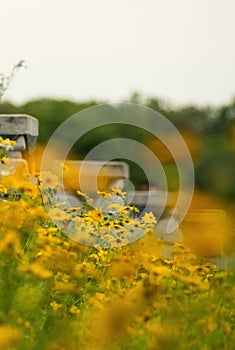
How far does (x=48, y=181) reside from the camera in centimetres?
471

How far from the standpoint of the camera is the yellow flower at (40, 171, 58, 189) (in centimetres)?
467

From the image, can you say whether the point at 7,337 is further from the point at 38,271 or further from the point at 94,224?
the point at 94,224

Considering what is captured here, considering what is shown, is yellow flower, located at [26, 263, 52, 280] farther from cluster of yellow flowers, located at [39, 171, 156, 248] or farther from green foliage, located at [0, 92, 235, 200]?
green foliage, located at [0, 92, 235, 200]

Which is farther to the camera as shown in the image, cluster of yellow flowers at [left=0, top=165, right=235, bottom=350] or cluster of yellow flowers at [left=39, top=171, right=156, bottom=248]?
cluster of yellow flowers at [left=39, top=171, right=156, bottom=248]

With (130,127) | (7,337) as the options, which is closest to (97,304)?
(7,337)

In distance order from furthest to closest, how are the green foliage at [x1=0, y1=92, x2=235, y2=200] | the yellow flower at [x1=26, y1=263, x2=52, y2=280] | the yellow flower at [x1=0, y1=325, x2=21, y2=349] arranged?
the green foliage at [x1=0, y1=92, x2=235, y2=200]
the yellow flower at [x1=26, y1=263, x2=52, y2=280]
the yellow flower at [x1=0, y1=325, x2=21, y2=349]

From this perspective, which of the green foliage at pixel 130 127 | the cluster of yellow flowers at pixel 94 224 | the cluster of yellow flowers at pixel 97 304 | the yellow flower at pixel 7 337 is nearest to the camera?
the yellow flower at pixel 7 337

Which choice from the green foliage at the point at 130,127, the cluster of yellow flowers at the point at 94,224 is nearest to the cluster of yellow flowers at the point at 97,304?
the cluster of yellow flowers at the point at 94,224

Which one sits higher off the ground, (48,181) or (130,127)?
(130,127)

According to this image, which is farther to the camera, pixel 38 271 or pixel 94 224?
pixel 94 224

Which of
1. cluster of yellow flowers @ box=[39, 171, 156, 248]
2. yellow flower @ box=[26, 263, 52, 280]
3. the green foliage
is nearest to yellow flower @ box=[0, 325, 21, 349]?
yellow flower @ box=[26, 263, 52, 280]

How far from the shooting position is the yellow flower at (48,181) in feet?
15.3

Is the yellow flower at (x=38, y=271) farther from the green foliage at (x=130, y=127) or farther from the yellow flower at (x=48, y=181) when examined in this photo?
the green foliage at (x=130, y=127)

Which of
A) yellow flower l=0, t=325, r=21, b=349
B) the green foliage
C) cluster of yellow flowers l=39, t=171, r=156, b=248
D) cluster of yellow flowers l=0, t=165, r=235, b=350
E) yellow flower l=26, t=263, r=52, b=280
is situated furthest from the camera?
the green foliage
